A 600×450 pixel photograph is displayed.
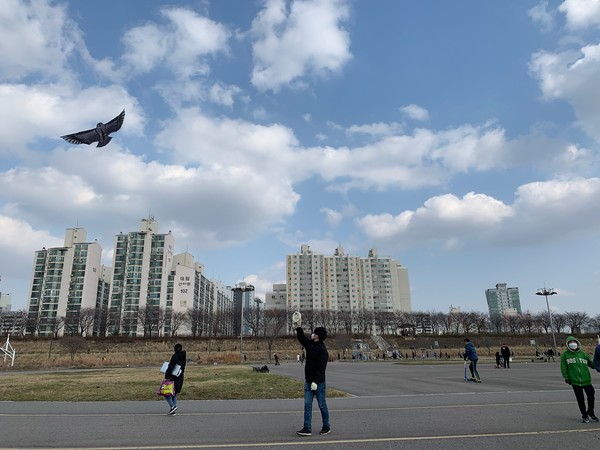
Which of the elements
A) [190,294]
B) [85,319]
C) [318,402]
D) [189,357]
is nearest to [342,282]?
[190,294]

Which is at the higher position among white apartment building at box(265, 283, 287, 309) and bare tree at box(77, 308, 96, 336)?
white apartment building at box(265, 283, 287, 309)

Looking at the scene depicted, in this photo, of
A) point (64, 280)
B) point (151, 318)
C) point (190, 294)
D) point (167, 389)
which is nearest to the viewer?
point (167, 389)

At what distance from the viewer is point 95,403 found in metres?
11.8

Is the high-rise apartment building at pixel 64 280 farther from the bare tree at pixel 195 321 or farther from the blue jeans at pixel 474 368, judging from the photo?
the blue jeans at pixel 474 368

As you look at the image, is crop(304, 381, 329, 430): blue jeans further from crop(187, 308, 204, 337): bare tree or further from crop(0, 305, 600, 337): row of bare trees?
crop(187, 308, 204, 337): bare tree

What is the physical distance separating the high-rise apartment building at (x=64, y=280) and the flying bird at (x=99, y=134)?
110m

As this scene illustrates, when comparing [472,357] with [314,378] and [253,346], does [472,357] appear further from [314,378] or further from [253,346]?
[253,346]

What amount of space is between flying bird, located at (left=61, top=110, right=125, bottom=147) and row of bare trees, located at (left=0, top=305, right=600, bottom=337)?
3282 inches

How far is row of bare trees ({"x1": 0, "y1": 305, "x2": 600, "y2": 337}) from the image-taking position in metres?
104

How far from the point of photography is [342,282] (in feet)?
521

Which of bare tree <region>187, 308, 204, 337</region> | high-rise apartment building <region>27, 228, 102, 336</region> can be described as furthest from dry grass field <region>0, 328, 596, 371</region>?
high-rise apartment building <region>27, 228, 102, 336</region>

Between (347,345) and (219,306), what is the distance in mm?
112329

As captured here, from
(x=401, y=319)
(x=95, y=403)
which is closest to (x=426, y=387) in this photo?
(x=95, y=403)

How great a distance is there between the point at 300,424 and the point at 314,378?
58.8 inches
